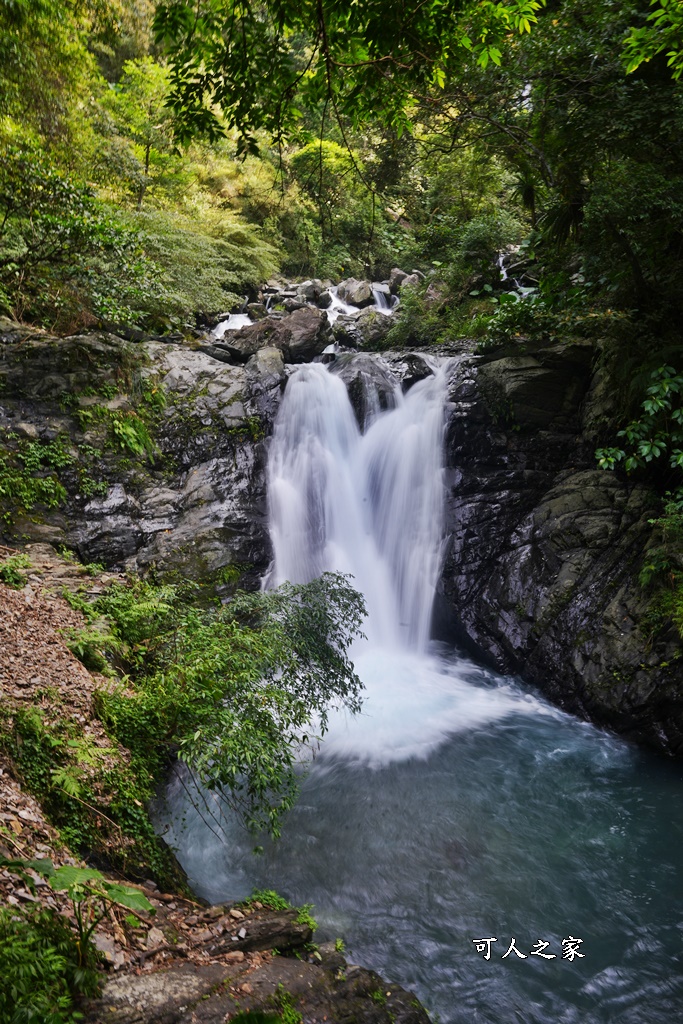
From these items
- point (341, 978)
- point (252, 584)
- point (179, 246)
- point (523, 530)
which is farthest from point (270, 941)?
point (179, 246)

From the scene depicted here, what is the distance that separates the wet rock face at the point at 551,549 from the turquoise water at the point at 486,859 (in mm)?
651

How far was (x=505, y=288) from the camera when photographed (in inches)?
480

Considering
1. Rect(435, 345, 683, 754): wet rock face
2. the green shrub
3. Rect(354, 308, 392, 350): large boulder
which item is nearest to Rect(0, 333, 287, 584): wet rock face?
Rect(435, 345, 683, 754): wet rock face

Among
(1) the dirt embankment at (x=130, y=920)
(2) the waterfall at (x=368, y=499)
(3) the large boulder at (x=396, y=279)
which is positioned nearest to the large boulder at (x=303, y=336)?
(2) the waterfall at (x=368, y=499)

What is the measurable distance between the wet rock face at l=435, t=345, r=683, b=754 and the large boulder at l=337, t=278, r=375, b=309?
7077mm

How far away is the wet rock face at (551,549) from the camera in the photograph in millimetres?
6461

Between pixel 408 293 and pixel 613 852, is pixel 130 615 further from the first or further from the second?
pixel 408 293

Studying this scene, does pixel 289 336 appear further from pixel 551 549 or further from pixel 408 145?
pixel 551 549

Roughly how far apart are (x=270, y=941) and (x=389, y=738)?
3423 mm

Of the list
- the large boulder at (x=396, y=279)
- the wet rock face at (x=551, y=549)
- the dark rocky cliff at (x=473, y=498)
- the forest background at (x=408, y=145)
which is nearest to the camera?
the forest background at (x=408, y=145)

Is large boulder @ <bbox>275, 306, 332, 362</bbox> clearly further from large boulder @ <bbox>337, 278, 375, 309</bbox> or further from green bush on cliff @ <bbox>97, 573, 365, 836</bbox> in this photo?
green bush on cliff @ <bbox>97, 573, 365, 836</bbox>

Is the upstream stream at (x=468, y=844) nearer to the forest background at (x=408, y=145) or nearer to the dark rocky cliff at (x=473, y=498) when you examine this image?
the dark rocky cliff at (x=473, y=498)

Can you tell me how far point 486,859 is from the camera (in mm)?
4812

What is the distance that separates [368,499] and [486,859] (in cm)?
592
